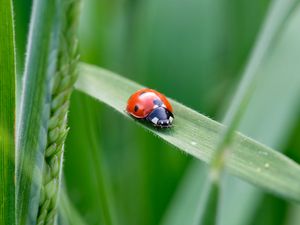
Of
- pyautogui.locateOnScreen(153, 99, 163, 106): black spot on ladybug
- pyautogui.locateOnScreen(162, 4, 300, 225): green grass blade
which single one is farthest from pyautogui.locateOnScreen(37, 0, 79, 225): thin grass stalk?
pyautogui.locateOnScreen(162, 4, 300, 225): green grass blade

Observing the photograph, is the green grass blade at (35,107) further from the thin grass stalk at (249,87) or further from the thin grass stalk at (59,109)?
the thin grass stalk at (249,87)

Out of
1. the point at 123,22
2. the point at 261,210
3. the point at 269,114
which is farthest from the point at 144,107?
the point at 123,22

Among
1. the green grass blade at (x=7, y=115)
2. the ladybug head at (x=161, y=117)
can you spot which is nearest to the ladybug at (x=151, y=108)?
the ladybug head at (x=161, y=117)

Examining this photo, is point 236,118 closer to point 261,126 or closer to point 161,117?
point 161,117

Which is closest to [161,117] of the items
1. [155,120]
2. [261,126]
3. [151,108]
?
[155,120]

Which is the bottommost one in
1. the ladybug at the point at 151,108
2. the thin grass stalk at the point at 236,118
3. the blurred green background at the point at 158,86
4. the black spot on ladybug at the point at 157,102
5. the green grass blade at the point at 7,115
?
the blurred green background at the point at 158,86

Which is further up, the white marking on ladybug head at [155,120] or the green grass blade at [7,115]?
the green grass blade at [7,115]
